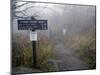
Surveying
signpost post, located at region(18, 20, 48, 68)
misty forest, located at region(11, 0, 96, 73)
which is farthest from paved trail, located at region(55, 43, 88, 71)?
signpost post, located at region(18, 20, 48, 68)

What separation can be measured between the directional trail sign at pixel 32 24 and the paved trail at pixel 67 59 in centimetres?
25

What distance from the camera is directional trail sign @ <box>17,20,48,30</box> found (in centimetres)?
160

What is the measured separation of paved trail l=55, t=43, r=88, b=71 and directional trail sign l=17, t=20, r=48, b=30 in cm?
25

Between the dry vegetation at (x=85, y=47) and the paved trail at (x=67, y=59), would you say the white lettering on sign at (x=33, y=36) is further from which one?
the dry vegetation at (x=85, y=47)

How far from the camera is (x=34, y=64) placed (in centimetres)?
164

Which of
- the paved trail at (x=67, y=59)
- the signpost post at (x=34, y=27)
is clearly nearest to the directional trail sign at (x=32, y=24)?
the signpost post at (x=34, y=27)

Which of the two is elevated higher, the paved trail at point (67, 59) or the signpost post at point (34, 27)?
the signpost post at point (34, 27)

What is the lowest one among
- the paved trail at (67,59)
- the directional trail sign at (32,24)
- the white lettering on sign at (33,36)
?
the paved trail at (67,59)

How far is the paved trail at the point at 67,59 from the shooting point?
5.53 feet

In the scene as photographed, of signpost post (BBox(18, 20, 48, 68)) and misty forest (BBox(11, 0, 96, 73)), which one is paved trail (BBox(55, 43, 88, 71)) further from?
signpost post (BBox(18, 20, 48, 68))

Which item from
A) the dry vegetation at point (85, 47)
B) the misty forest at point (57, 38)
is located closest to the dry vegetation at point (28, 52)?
the misty forest at point (57, 38)

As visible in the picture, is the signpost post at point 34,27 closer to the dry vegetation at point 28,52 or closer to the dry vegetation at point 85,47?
the dry vegetation at point 28,52

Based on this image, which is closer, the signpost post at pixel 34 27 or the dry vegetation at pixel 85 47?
the signpost post at pixel 34 27

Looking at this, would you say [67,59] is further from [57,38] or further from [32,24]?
[32,24]
